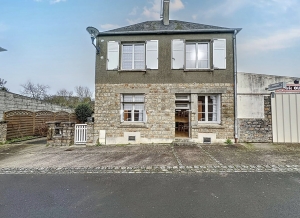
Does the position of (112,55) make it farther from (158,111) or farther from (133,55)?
(158,111)

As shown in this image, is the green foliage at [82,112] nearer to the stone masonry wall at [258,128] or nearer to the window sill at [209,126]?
the window sill at [209,126]

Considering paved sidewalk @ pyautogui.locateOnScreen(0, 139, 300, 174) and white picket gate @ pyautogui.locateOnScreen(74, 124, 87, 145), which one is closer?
paved sidewalk @ pyautogui.locateOnScreen(0, 139, 300, 174)

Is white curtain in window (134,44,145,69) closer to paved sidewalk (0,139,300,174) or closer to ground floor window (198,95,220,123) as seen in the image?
ground floor window (198,95,220,123)

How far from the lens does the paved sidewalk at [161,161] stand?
5023mm

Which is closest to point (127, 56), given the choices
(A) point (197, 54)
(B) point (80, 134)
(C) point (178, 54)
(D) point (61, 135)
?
(C) point (178, 54)

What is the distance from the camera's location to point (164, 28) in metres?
9.59

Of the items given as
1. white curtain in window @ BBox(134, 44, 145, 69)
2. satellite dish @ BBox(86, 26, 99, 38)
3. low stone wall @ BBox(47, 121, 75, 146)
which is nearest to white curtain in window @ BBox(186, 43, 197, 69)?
white curtain in window @ BBox(134, 44, 145, 69)

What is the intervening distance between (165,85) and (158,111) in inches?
59.7

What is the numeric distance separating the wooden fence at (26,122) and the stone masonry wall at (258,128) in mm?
13639

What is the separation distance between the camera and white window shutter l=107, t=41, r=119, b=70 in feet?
30.3

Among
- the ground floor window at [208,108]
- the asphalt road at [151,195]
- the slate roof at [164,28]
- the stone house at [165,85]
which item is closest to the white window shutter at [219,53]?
the stone house at [165,85]

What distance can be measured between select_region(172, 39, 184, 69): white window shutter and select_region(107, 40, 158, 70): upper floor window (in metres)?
1.02

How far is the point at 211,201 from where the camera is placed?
3.17 meters

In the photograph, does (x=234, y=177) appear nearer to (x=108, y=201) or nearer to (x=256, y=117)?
(x=108, y=201)
